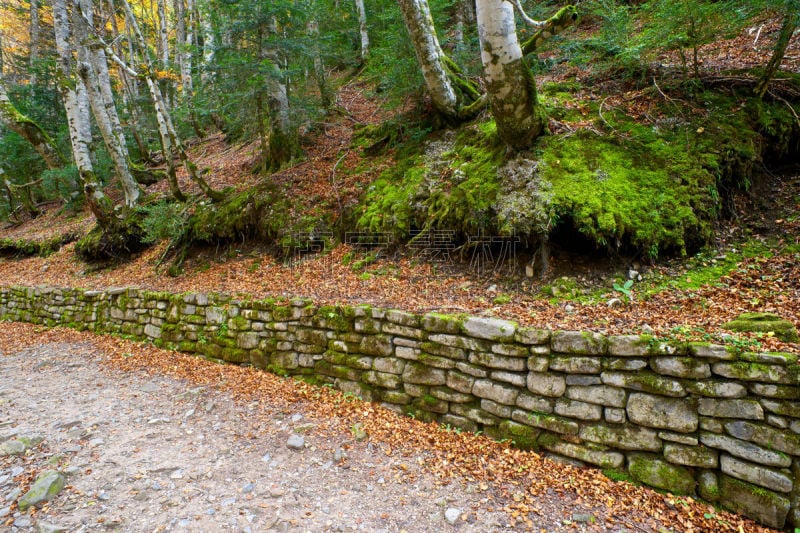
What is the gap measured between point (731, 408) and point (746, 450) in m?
0.28

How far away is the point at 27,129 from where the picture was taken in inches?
398

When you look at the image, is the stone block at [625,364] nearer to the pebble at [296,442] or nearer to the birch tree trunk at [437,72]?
the pebble at [296,442]

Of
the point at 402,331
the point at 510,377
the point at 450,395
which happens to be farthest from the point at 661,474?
the point at 402,331

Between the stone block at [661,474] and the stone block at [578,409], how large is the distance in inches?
14.6

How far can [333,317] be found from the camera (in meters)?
4.27

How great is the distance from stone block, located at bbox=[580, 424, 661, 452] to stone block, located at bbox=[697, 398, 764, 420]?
0.39m

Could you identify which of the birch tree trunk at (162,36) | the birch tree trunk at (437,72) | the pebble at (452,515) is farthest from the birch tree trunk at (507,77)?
the birch tree trunk at (162,36)

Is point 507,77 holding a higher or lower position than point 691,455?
higher

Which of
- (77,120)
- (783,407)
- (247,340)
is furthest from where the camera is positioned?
(77,120)

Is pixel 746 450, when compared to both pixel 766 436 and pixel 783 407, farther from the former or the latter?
pixel 783 407

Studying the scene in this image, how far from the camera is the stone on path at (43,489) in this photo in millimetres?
2584

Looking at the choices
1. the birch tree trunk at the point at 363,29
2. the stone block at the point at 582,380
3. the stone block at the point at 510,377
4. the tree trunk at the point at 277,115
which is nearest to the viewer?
the stone block at the point at 582,380

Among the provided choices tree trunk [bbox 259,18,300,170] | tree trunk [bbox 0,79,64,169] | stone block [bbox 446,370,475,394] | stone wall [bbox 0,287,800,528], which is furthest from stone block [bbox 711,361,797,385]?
tree trunk [bbox 0,79,64,169]

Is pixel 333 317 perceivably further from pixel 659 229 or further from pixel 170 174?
pixel 170 174
